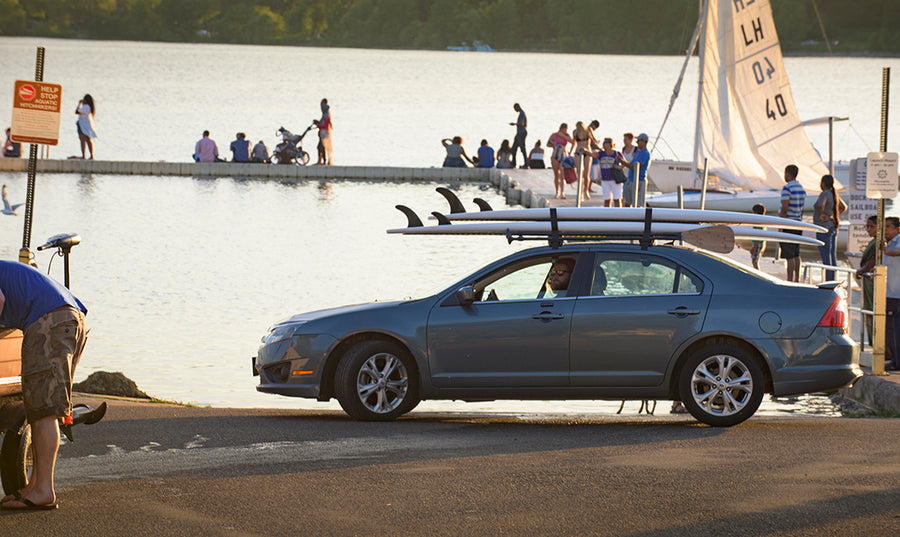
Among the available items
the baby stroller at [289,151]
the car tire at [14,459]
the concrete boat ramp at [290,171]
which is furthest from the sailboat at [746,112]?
the car tire at [14,459]

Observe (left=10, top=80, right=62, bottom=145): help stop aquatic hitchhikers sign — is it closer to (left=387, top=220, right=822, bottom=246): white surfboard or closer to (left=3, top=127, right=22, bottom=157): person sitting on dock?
(left=387, top=220, right=822, bottom=246): white surfboard

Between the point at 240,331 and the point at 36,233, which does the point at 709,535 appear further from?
the point at 36,233

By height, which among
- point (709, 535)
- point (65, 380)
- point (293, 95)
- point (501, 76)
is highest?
point (501, 76)

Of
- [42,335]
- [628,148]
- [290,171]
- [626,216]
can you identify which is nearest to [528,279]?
[626,216]

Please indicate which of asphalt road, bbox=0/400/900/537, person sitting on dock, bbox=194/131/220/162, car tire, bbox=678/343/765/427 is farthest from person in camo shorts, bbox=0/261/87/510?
person sitting on dock, bbox=194/131/220/162

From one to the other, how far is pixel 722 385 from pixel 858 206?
10.5 m

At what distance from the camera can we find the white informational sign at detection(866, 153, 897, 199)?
14.4 m

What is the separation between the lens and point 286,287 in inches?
1059

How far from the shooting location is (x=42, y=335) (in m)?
7.67

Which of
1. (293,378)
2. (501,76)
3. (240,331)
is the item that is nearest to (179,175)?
(240,331)

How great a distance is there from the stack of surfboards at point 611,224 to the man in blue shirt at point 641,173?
1344cm

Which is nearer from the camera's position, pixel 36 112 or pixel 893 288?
pixel 36 112

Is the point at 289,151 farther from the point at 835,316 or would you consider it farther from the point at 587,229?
the point at 835,316

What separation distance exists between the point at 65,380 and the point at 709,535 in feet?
11.5
